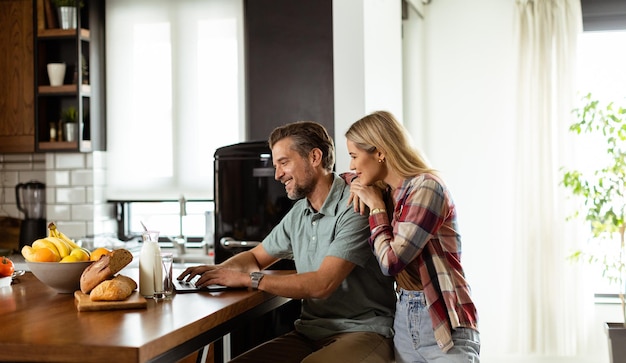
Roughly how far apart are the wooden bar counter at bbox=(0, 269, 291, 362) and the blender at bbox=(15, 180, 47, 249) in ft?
8.37

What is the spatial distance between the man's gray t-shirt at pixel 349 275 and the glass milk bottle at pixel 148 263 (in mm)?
607

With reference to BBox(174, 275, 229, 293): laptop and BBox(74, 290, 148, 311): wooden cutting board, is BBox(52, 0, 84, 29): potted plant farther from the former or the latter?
BBox(74, 290, 148, 311): wooden cutting board

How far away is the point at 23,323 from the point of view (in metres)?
2.04

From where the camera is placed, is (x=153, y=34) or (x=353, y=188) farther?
(x=153, y=34)

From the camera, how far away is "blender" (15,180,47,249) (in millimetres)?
5113

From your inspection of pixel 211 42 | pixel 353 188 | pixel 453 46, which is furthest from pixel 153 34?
pixel 353 188

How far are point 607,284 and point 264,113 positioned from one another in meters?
2.83

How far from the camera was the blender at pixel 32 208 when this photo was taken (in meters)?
5.11

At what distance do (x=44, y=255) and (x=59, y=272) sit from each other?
72 mm

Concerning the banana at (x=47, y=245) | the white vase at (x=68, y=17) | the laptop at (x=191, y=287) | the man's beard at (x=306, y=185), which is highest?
the white vase at (x=68, y=17)

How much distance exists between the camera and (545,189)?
5.25 metres

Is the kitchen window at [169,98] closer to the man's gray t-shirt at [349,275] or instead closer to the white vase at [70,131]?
the white vase at [70,131]

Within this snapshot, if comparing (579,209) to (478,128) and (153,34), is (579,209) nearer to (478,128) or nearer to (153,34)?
(478,128)

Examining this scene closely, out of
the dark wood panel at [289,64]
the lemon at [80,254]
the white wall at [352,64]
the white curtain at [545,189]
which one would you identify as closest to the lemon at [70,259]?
the lemon at [80,254]
